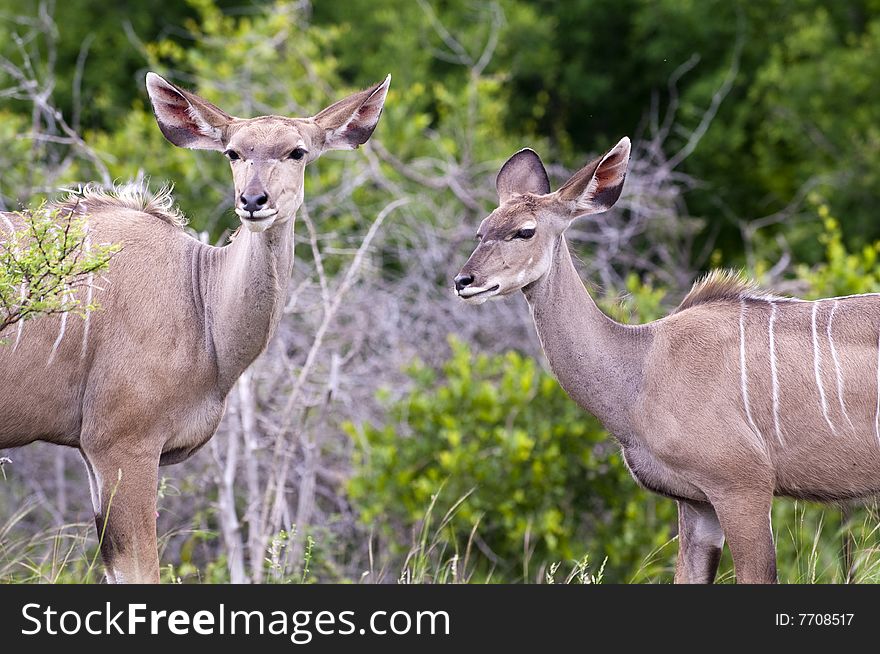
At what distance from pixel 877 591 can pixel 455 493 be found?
3710 millimetres

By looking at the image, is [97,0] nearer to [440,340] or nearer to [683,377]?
[440,340]

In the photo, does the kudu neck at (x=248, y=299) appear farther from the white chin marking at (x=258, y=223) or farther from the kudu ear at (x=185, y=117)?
the kudu ear at (x=185, y=117)

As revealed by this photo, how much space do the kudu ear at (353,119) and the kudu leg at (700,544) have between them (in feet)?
5.74

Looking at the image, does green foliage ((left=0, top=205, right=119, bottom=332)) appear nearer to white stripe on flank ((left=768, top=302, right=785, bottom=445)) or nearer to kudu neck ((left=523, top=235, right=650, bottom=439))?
kudu neck ((left=523, top=235, right=650, bottom=439))

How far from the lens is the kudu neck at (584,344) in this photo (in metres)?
4.73

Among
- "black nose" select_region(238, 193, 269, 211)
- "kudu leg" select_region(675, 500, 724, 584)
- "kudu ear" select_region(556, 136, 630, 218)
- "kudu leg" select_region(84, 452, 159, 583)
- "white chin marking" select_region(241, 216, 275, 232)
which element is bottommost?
"kudu leg" select_region(675, 500, 724, 584)

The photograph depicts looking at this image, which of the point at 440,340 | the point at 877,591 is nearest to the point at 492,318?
the point at 440,340

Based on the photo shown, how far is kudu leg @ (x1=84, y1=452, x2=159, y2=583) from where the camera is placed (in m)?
4.45

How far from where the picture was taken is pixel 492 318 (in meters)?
9.04

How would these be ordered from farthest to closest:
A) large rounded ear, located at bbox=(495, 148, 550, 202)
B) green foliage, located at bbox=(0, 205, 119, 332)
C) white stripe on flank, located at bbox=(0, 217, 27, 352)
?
large rounded ear, located at bbox=(495, 148, 550, 202)
white stripe on flank, located at bbox=(0, 217, 27, 352)
green foliage, located at bbox=(0, 205, 119, 332)

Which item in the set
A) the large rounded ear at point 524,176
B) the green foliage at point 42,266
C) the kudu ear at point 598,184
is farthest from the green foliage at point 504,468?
the green foliage at point 42,266

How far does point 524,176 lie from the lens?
17.0ft

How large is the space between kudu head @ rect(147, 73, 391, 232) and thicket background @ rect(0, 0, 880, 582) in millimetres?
1097

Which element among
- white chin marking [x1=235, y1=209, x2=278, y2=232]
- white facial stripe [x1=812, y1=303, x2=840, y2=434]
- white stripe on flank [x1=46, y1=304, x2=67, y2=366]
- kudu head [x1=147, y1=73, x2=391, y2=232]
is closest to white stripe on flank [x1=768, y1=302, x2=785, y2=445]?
white facial stripe [x1=812, y1=303, x2=840, y2=434]
